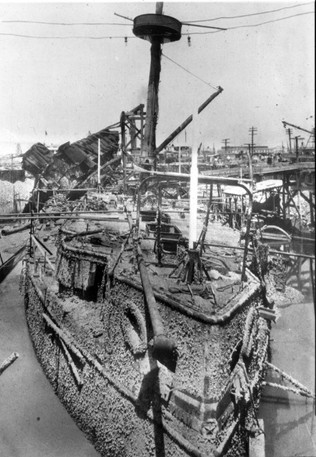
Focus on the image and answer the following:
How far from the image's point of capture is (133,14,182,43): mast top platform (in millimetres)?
12867

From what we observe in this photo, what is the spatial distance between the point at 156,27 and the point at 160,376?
42.0 ft

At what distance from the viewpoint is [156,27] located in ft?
42.8

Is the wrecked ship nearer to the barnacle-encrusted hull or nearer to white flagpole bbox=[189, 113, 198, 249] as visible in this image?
the barnacle-encrusted hull

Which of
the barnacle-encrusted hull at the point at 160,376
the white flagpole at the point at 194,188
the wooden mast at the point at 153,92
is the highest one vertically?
the wooden mast at the point at 153,92

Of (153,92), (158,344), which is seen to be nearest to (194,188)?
(158,344)

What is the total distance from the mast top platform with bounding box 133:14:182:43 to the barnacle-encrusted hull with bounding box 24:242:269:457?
34.8ft

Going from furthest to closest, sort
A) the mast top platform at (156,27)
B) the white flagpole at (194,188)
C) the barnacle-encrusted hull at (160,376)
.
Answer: the mast top platform at (156,27) < the white flagpole at (194,188) < the barnacle-encrusted hull at (160,376)

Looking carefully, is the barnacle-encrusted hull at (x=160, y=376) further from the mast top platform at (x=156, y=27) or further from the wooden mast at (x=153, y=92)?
the mast top platform at (x=156, y=27)

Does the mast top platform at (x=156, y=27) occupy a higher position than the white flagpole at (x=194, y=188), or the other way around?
the mast top platform at (x=156, y=27)

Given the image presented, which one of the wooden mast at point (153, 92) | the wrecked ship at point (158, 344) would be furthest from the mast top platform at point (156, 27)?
the wrecked ship at point (158, 344)

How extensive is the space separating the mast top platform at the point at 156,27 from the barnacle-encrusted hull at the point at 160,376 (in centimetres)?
1061

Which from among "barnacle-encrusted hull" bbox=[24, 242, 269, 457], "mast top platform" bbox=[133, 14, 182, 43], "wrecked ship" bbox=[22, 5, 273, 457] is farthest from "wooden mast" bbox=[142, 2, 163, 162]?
"barnacle-encrusted hull" bbox=[24, 242, 269, 457]

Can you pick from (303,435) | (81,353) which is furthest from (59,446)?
(303,435)

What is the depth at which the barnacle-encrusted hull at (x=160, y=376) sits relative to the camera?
16.1ft
